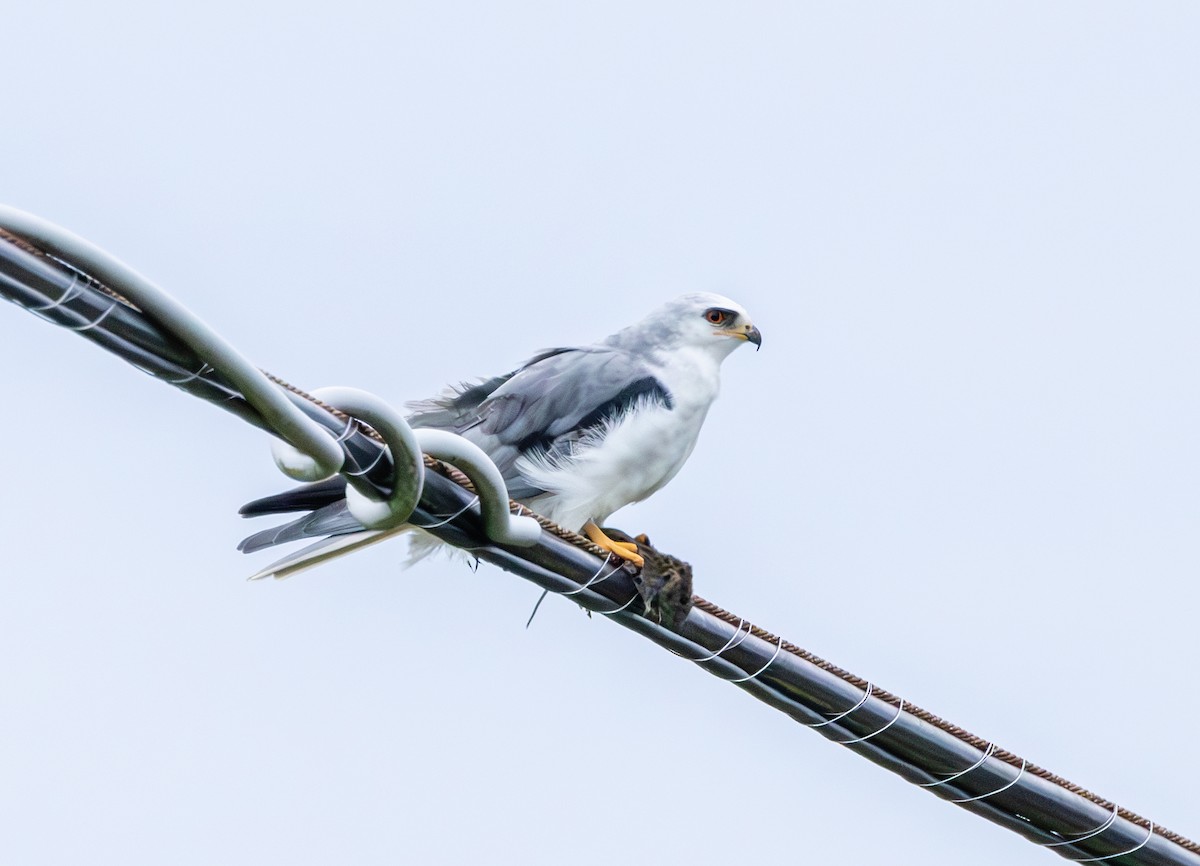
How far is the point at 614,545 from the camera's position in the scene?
5.04 meters

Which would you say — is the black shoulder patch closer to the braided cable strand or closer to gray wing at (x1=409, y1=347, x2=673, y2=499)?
gray wing at (x1=409, y1=347, x2=673, y2=499)

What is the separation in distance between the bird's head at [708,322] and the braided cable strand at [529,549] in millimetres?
2320

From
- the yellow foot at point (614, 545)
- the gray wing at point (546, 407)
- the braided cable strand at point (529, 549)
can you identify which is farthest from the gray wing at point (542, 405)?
the braided cable strand at point (529, 549)

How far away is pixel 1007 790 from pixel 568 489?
213 cm

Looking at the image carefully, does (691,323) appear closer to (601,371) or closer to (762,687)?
(601,371)

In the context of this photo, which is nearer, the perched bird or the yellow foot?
the yellow foot

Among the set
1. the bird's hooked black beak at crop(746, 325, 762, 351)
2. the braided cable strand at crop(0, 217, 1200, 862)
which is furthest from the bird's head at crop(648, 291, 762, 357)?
the braided cable strand at crop(0, 217, 1200, 862)

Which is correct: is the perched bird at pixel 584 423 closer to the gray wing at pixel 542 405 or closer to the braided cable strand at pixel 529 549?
the gray wing at pixel 542 405

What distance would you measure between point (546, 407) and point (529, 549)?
7.81ft

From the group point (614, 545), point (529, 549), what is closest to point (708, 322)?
point (614, 545)

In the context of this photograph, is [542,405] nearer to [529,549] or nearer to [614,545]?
[614,545]

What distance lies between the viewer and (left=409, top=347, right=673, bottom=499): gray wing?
5.83m

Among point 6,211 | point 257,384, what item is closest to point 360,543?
point 257,384

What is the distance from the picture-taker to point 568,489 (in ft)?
18.9
